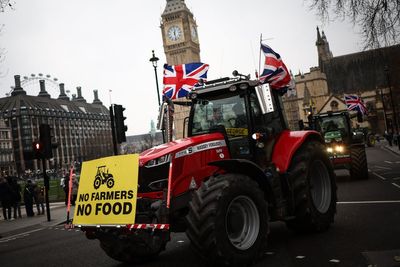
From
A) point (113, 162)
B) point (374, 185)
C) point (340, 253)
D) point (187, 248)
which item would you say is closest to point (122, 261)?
point (187, 248)

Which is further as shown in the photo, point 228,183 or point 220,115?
point 220,115

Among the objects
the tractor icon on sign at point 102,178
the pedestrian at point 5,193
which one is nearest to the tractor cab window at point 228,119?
the tractor icon on sign at point 102,178

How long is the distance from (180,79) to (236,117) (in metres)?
5.08

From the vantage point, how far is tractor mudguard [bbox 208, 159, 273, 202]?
18.7 feet

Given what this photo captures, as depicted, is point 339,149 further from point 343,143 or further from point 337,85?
point 337,85

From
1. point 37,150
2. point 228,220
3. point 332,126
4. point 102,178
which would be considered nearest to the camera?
point 228,220

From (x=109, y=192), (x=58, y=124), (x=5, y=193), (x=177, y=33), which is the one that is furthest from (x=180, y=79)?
(x=58, y=124)

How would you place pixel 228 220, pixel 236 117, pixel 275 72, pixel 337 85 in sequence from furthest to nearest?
pixel 337 85 < pixel 275 72 < pixel 236 117 < pixel 228 220

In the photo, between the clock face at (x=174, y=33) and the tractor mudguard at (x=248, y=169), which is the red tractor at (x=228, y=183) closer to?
the tractor mudguard at (x=248, y=169)

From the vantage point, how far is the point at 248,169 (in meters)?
6.00

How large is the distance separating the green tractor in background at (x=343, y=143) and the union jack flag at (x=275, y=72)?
563 cm

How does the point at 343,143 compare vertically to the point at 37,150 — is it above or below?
below

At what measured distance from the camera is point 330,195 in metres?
7.90

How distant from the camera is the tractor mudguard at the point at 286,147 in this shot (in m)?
6.87
